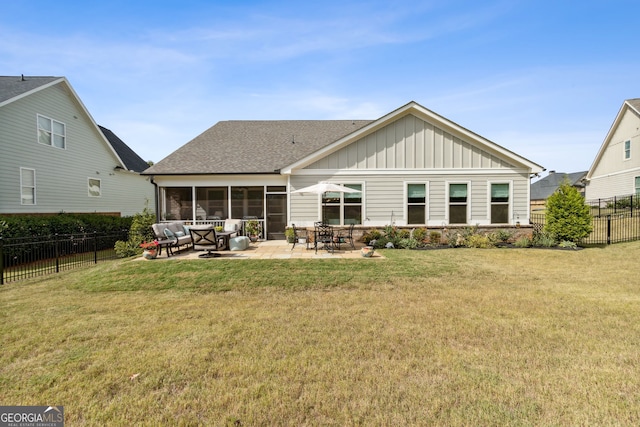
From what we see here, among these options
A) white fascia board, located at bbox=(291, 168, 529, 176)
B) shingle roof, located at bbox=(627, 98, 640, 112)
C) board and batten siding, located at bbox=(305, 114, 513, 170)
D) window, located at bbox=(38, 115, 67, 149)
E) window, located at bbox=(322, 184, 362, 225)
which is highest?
shingle roof, located at bbox=(627, 98, 640, 112)

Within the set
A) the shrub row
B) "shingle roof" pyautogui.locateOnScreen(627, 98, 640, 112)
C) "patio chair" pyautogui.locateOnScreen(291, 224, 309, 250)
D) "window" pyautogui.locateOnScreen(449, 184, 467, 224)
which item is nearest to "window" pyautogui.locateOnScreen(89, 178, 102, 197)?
the shrub row

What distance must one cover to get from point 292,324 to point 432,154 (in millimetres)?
11420

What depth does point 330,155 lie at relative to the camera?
44.9ft

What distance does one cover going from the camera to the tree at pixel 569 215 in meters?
12.1

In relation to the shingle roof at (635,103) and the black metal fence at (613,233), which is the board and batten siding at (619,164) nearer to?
the shingle roof at (635,103)

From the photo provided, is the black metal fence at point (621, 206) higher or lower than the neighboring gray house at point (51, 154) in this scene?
lower

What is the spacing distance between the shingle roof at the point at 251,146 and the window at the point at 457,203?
20.4 ft

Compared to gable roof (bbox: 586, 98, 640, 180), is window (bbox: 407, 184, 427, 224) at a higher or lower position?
lower

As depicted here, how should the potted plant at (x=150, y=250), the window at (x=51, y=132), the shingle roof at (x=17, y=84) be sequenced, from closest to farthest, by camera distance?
the potted plant at (x=150, y=250), the shingle roof at (x=17, y=84), the window at (x=51, y=132)

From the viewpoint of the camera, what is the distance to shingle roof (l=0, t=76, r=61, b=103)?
1306 centimetres

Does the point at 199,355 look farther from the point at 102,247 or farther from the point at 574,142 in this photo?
the point at 574,142

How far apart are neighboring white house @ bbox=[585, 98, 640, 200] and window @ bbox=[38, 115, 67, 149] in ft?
125

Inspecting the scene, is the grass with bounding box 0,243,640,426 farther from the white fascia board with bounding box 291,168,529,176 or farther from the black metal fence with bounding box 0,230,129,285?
the white fascia board with bounding box 291,168,529,176

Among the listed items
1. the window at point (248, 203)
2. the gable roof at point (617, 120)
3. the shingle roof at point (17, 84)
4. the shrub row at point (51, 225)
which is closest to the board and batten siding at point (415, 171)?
the window at point (248, 203)
